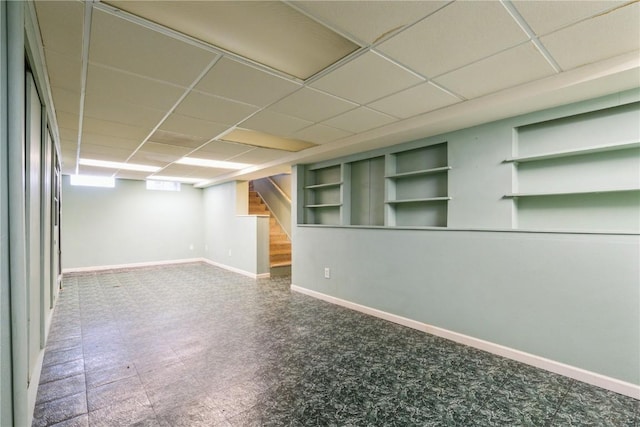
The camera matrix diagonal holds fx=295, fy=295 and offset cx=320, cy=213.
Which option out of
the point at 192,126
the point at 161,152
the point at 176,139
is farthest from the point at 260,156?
the point at 192,126

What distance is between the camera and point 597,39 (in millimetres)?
1713

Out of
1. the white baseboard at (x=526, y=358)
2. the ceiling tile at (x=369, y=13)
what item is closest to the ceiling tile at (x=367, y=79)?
the ceiling tile at (x=369, y=13)

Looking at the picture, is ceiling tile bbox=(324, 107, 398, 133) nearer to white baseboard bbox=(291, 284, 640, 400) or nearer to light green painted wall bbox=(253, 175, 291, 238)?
white baseboard bbox=(291, 284, 640, 400)

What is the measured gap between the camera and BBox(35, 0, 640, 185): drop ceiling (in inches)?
59.6

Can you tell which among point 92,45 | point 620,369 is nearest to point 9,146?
point 92,45

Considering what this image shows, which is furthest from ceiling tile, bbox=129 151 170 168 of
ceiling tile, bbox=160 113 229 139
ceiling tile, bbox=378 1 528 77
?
ceiling tile, bbox=378 1 528 77

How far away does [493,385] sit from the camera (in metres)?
2.21

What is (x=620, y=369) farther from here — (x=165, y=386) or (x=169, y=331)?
(x=169, y=331)

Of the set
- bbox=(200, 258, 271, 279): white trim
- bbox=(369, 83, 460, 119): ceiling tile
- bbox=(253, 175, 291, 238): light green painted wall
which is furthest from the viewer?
bbox=(253, 175, 291, 238): light green painted wall

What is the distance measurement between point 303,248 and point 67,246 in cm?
565

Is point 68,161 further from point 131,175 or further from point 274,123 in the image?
point 274,123

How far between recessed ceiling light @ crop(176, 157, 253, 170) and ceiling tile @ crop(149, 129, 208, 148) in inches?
39.7

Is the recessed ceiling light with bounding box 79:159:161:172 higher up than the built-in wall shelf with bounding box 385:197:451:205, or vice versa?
the recessed ceiling light with bounding box 79:159:161:172

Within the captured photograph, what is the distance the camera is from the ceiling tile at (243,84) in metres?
2.03
